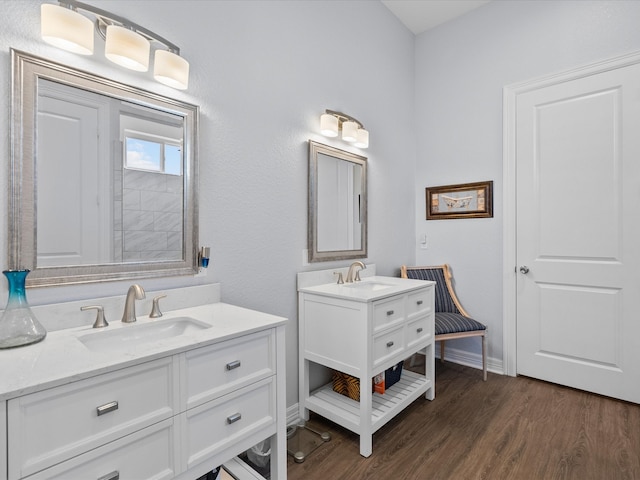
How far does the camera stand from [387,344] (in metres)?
1.95

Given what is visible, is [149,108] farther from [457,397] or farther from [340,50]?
[457,397]

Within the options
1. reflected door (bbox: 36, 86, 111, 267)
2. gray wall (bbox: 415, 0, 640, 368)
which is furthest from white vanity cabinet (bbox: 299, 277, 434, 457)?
reflected door (bbox: 36, 86, 111, 267)

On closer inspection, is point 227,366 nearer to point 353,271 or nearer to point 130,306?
point 130,306

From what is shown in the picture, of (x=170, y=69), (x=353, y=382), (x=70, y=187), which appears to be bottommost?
(x=353, y=382)

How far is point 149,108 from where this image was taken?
58.8 inches

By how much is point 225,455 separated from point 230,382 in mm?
260

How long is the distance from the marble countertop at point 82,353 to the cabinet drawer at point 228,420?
0.23m

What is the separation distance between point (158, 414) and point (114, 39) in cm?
135

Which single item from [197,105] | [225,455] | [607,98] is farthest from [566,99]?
[225,455]

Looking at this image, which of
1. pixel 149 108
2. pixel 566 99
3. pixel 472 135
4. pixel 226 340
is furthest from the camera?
pixel 472 135

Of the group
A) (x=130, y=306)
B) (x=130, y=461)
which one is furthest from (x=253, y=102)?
(x=130, y=461)

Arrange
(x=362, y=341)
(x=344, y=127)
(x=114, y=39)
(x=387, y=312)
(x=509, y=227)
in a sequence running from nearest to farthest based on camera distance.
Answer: (x=114, y=39)
(x=362, y=341)
(x=387, y=312)
(x=344, y=127)
(x=509, y=227)

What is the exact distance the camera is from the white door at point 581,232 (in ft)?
7.59

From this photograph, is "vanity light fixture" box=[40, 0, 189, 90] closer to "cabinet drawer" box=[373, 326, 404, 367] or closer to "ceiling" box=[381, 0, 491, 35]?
"cabinet drawer" box=[373, 326, 404, 367]
